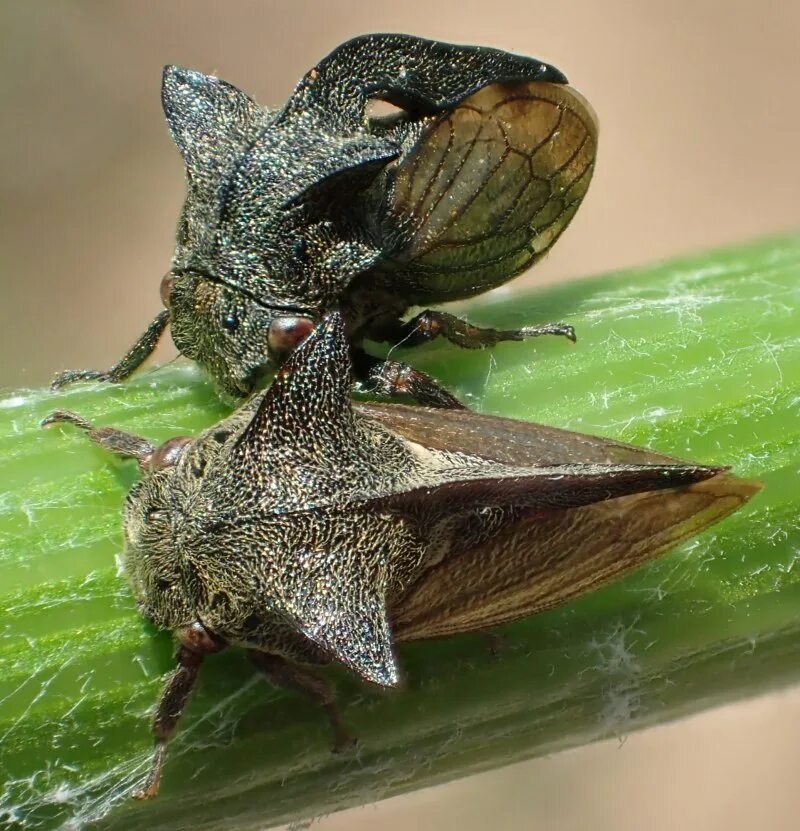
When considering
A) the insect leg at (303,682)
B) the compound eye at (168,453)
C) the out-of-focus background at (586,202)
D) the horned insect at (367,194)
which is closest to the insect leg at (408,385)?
the horned insect at (367,194)

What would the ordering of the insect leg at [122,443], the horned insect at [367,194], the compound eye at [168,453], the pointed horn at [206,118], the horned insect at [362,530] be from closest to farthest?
the horned insect at [362,530] → the compound eye at [168,453] → the insect leg at [122,443] → the horned insect at [367,194] → the pointed horn at [206,118]

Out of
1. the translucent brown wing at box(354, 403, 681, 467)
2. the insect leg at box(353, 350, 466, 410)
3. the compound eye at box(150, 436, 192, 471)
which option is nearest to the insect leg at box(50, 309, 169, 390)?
the compound eye at box(150, 436, 192, 471)

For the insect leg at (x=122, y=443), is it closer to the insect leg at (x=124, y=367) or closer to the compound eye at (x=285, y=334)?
the insect leg at (x=124, y=367)

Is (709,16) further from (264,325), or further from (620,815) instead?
(264,325)

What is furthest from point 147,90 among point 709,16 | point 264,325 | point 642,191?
point 264,325

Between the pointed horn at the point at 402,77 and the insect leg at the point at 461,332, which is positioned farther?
the pointed horn at the point at 402,77

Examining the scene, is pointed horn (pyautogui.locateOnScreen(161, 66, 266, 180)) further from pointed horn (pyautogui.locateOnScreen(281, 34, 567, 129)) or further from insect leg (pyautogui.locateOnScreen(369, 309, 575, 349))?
insect leg (pyautogui.locateOnScreen(369, 309, 575, 349))
